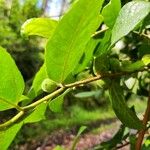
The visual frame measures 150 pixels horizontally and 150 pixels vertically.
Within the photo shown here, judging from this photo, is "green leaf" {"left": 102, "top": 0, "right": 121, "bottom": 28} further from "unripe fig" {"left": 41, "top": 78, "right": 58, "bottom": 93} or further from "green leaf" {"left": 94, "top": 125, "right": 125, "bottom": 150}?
"green leaf" {"left": 94, "top": 125, "right": 125, "bottom": 150}

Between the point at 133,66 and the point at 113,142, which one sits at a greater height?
the point at 133,66

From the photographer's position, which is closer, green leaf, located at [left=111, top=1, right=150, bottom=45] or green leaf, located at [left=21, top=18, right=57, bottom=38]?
green leaf, located at [left=111, top=1, right=150, bottom=45]

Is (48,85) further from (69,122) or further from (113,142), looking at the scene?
(69,122)

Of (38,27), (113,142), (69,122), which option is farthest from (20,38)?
(38,27)

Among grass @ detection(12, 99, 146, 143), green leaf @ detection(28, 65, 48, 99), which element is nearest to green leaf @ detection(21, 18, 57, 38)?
green leaf @ detection(28, 65, 48, 99)

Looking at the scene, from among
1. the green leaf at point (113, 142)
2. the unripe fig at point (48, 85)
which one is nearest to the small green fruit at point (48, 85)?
the unripe fig at point (48, 85)

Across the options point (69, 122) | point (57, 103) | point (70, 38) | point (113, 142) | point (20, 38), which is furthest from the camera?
point (69, 122)
